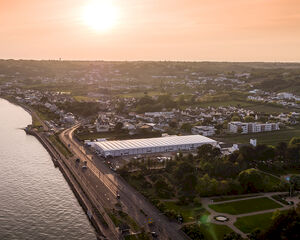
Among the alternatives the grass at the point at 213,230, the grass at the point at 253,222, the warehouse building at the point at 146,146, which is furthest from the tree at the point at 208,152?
the grass at the point at 213,230

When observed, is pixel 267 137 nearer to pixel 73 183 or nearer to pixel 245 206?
pixel 245 206

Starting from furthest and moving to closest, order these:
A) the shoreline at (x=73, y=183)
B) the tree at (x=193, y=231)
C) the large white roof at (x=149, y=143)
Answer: the large white roof at (x=149, y=143), the shoreline at (x=73, y=183), the tree at (x=193, y=231)

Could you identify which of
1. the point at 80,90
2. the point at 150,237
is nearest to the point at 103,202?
the point at 150,237

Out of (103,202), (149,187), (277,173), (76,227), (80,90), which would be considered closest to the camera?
(76,227)

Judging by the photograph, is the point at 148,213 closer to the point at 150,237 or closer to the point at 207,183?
the point at 150,237

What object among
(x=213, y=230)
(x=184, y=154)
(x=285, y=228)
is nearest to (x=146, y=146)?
(x=184, y=154)

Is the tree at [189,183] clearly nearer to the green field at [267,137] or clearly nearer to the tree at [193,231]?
the tree at [193,231]

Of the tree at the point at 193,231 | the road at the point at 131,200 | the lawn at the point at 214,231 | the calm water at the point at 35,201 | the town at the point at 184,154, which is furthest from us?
the town at the point at 184,154
